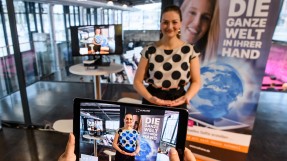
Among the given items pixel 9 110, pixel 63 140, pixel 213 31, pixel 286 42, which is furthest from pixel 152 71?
pixel 286 42

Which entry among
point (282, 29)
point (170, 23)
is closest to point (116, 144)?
point (170, 23)

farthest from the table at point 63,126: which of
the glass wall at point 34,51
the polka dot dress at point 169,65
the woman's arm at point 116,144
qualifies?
the woman's arm at point 116,144

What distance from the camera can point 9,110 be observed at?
3.38 meters

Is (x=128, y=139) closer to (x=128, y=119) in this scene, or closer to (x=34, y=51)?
(x=128, y=119)

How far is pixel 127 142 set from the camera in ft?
2.15

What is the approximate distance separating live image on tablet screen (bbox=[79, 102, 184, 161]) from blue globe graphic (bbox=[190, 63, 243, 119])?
4.54ft

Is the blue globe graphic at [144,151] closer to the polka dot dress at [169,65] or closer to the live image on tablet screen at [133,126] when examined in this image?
the live image on tablet screen at [133,126]

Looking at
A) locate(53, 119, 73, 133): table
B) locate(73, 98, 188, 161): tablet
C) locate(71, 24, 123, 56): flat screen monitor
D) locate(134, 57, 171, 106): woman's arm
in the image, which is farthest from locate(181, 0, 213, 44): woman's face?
locate(53, 119, 73, 133): table

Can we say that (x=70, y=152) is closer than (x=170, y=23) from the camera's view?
Yes

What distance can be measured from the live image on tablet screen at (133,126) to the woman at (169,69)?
1.98ft

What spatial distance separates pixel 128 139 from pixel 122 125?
5 centimetres

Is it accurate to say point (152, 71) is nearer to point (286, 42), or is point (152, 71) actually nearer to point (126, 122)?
point (126, 122)

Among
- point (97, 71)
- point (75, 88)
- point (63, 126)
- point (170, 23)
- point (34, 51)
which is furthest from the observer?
point (34, 51)

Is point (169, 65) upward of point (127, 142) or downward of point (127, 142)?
upward
